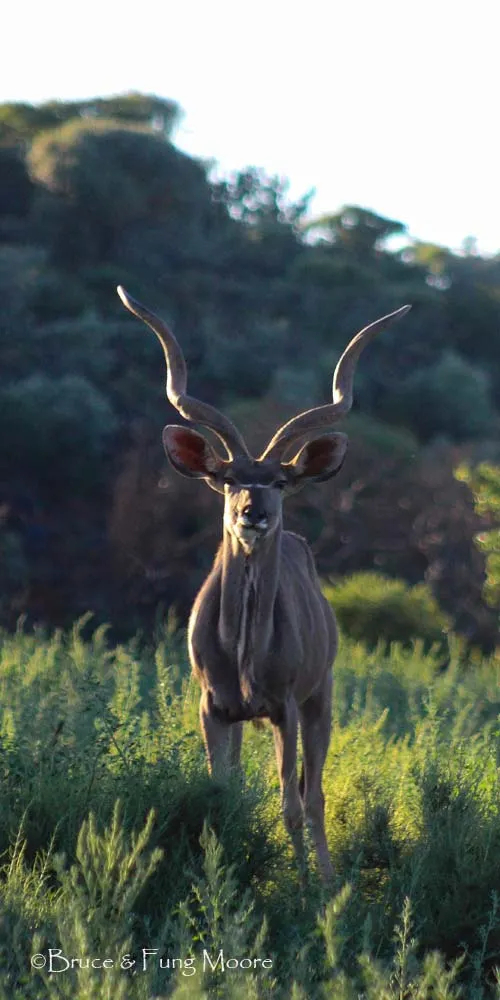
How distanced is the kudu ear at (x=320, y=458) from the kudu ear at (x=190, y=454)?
1.15 ft

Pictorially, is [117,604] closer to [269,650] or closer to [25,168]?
[25,168]

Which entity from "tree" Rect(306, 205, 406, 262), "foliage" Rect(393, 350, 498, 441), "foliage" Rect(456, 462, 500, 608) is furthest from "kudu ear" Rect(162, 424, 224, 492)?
"tree" Rect(306, 205, 406, 262)

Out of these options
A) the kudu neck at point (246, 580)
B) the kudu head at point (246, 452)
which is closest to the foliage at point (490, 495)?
the kudu head at point (246, 452)

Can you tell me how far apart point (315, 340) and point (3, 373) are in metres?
8.02

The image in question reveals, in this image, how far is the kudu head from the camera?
713 cm

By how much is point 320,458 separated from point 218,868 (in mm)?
2161

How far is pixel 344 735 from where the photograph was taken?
8641mm

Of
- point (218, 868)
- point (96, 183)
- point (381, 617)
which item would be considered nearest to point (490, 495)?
point (381, 617)

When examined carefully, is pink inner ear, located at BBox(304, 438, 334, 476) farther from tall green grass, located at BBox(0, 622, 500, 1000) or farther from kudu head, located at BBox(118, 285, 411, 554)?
tall green grass, located at BBox(0, 622, 500, 1000)

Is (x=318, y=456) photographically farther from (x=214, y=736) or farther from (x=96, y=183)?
(x=96, y=183)

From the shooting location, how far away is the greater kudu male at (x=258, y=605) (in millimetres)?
7031

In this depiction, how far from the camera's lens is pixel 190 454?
7.49m

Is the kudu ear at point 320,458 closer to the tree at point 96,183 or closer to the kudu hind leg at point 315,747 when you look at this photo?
the kudu hind leg at point 315,747

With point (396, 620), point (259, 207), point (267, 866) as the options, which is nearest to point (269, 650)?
point (267, 866)
